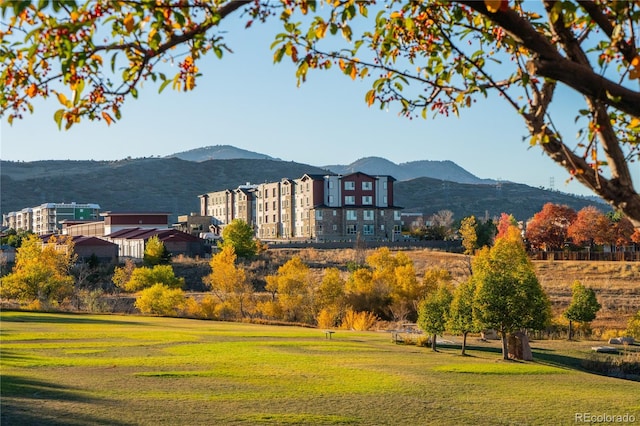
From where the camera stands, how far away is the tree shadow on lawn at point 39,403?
54.4 feet

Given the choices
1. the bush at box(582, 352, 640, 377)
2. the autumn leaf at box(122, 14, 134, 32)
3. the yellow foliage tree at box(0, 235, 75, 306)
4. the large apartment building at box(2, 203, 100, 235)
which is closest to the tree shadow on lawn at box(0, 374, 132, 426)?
the autumn leaf at box(122, 14, 134, 32)

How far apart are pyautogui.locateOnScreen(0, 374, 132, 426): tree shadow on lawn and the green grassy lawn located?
1.0 inches

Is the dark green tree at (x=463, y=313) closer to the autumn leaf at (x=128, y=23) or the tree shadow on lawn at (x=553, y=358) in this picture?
the tree shadow on lawn at (x=553, y=358)

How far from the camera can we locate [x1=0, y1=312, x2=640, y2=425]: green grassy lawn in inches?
723

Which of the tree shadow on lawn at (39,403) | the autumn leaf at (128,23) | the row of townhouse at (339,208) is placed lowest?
the tree shadow on lawn at (39,403)

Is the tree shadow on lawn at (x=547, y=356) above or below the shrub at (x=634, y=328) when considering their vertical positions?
below

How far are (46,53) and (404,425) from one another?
13.6 metres

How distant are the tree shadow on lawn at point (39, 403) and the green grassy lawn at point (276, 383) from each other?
27mm

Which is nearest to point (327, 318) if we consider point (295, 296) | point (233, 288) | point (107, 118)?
point (295, 296)

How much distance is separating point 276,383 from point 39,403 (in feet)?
23.7

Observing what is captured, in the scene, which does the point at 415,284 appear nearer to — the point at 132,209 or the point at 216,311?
the point at 216,311

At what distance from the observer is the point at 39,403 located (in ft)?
60.1

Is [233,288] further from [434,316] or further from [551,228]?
[551,228]

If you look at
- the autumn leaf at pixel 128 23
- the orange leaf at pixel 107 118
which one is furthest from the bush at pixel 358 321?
the autumn leaf at pixel 128 23
